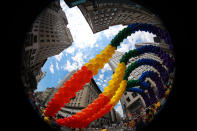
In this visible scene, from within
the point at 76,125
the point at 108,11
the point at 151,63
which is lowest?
the point at 76,125

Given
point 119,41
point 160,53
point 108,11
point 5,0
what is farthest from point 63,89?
point 108,11

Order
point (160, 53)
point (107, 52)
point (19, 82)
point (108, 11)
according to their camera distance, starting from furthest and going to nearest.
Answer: point (108, 11)
point (160, 53)
point (107, 52)
point (19, 82)

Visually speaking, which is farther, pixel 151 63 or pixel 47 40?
pixel 47 40

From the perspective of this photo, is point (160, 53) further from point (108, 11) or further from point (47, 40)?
point (47, 40)

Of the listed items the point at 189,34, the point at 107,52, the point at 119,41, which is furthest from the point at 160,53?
the point at 189,34

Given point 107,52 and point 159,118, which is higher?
point 107,52

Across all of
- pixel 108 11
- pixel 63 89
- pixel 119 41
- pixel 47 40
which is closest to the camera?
pixel 63 89

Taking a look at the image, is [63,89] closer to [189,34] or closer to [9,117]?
[9,117]

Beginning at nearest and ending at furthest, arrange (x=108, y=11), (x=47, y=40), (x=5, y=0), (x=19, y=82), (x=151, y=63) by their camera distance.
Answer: (x=5, y=0) → (x=19, y=82) → (x=151, y=63) → (x=108, y=11) → (x=47, y=40)

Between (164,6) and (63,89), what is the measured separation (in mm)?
6152

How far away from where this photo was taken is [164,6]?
10.2 feet

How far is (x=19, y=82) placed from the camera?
117 inches

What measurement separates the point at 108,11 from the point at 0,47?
30.1m

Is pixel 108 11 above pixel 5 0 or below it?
above
